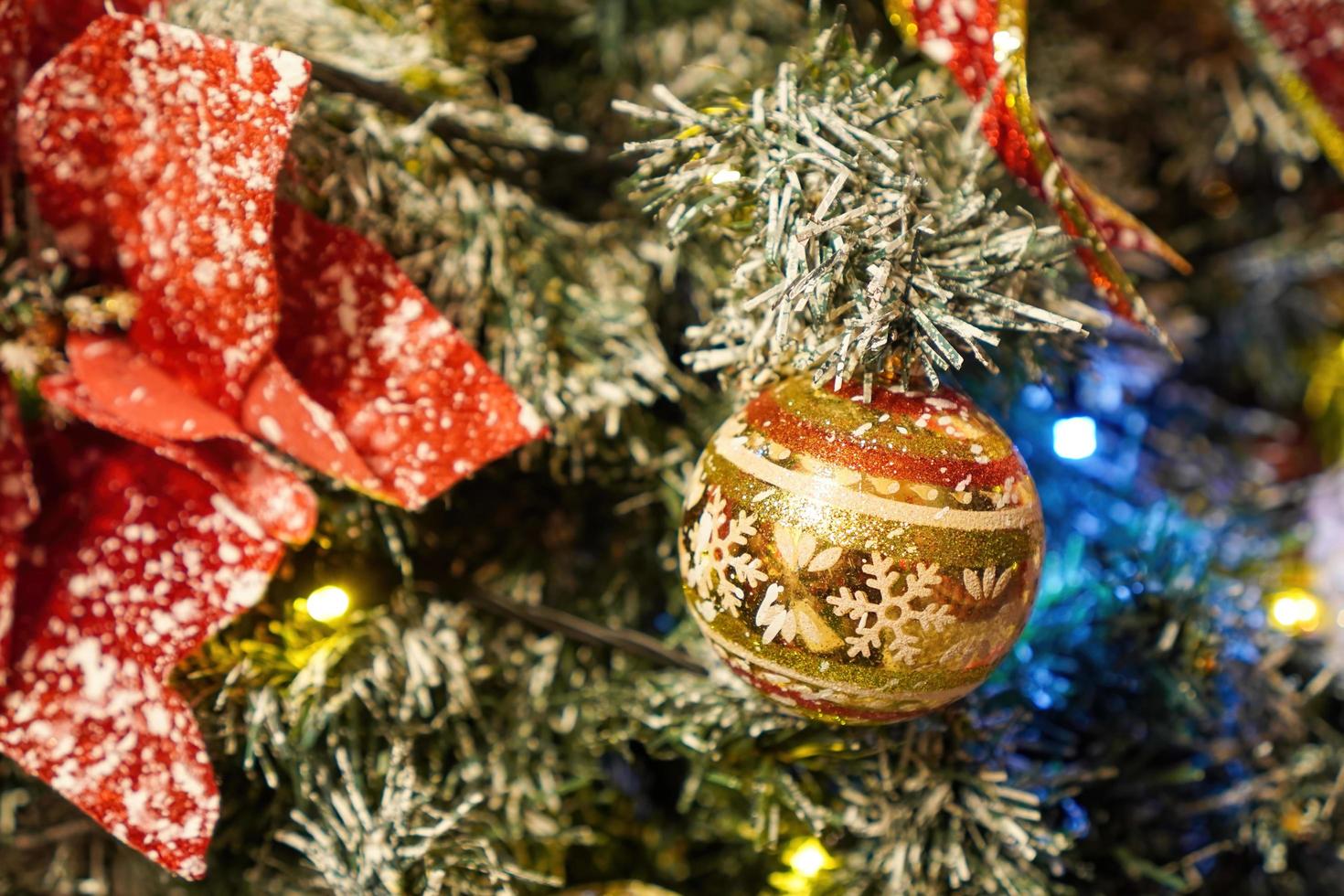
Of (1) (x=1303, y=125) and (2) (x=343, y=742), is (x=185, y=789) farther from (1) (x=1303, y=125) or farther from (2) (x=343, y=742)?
(1) (x=1303, y=125)

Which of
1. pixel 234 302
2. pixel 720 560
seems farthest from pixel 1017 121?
pixel 234 302

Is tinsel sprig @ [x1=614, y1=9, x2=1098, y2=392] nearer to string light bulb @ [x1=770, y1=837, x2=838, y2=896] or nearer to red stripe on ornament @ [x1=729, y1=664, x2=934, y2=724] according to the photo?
red stripe on ornament @ [x1=729, y1=664, x2=934, y2=724]

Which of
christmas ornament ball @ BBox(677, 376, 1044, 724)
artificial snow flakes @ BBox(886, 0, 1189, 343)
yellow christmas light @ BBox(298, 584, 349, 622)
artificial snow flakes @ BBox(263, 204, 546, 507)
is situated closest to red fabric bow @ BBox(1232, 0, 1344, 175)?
artificial snow flakes @ BBox(886, 0, 1189, 343)

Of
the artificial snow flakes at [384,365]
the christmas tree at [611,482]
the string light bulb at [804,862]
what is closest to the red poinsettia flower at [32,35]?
the christmas tree at [611,482]

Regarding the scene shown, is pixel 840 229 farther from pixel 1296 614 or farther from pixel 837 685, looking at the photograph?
pixel 1296 614

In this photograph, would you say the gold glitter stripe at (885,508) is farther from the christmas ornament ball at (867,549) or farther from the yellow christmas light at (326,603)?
the yellow christmas light at (326,603)

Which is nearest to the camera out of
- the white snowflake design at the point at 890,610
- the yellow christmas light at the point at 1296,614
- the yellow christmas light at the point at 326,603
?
the white snowflake design at the point at 890,610

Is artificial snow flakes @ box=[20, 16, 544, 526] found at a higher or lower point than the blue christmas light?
higher
